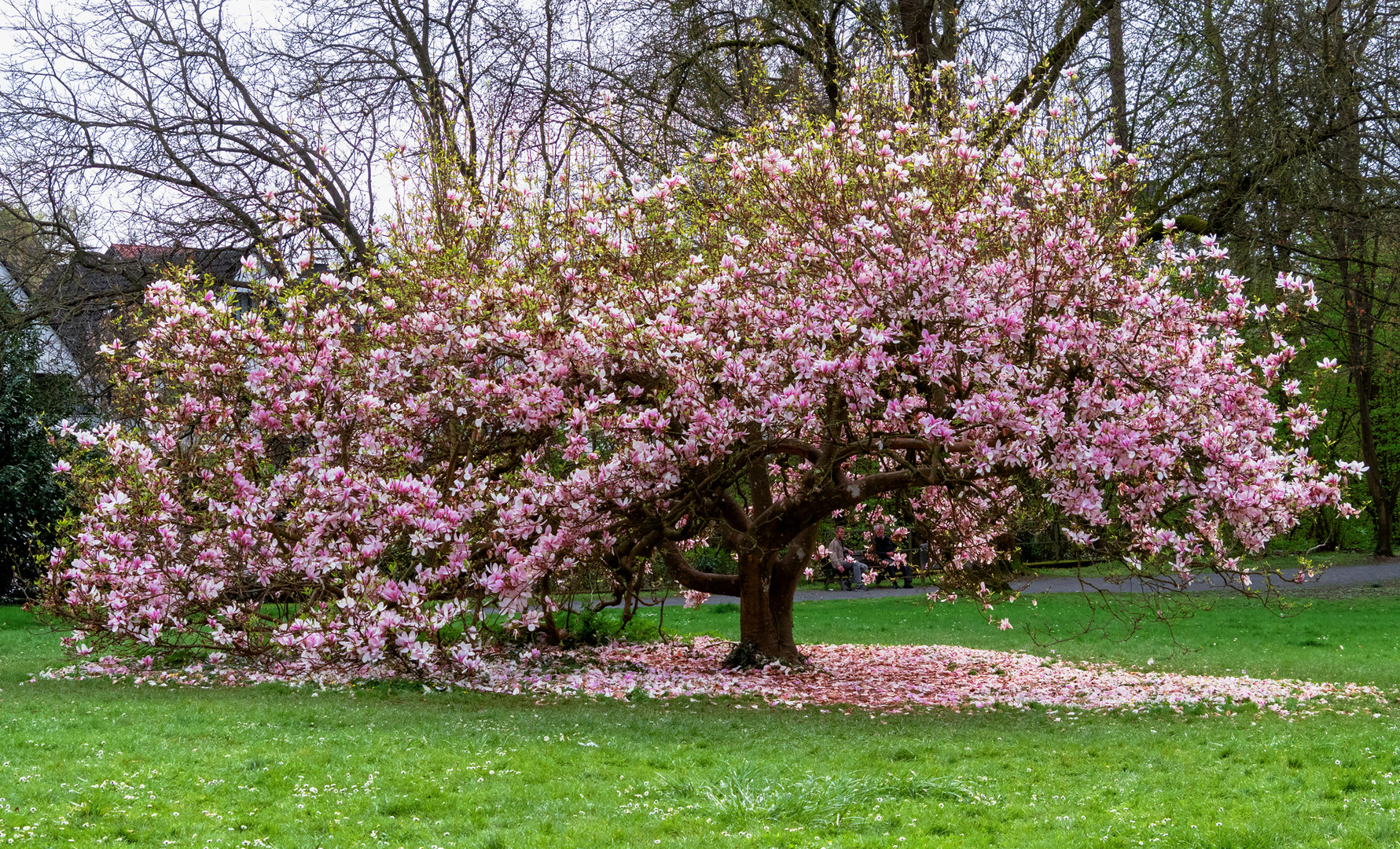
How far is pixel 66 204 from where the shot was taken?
19.9 m

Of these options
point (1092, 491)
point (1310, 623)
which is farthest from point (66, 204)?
point (1310, 623)

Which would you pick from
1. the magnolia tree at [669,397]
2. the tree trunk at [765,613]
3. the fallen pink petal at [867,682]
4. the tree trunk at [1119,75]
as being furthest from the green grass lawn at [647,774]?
the tree trunk at [1119,75]

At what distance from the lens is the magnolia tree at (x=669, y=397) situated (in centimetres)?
985

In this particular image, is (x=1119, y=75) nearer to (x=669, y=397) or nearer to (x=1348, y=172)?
(x=1348, y=172)

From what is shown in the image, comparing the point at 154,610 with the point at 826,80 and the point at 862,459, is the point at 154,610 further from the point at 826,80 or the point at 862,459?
the point at 826,80

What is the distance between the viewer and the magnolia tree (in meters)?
9.85

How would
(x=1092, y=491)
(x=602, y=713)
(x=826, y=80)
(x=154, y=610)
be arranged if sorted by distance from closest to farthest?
(x=1092, y=491)
(x=602, y=713)
(x=154, y=610)
(x=826, y=80)

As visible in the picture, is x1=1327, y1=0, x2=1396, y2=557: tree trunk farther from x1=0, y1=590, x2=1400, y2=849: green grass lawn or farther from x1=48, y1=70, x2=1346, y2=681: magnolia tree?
x1=0, y1=590, x2=1400, y2=849: green grass lawn

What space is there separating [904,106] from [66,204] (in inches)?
633

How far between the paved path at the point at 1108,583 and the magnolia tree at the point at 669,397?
14500 mm

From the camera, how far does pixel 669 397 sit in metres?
10.4

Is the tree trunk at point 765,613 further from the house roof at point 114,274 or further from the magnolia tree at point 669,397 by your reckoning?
the house roof at point 114,274

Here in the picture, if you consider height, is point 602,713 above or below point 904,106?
below

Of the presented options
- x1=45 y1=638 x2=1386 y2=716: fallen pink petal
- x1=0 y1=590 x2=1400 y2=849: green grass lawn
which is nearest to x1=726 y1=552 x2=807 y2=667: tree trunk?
x1=45 y1=638 x2=1386 y2=716: fallen pink petal
